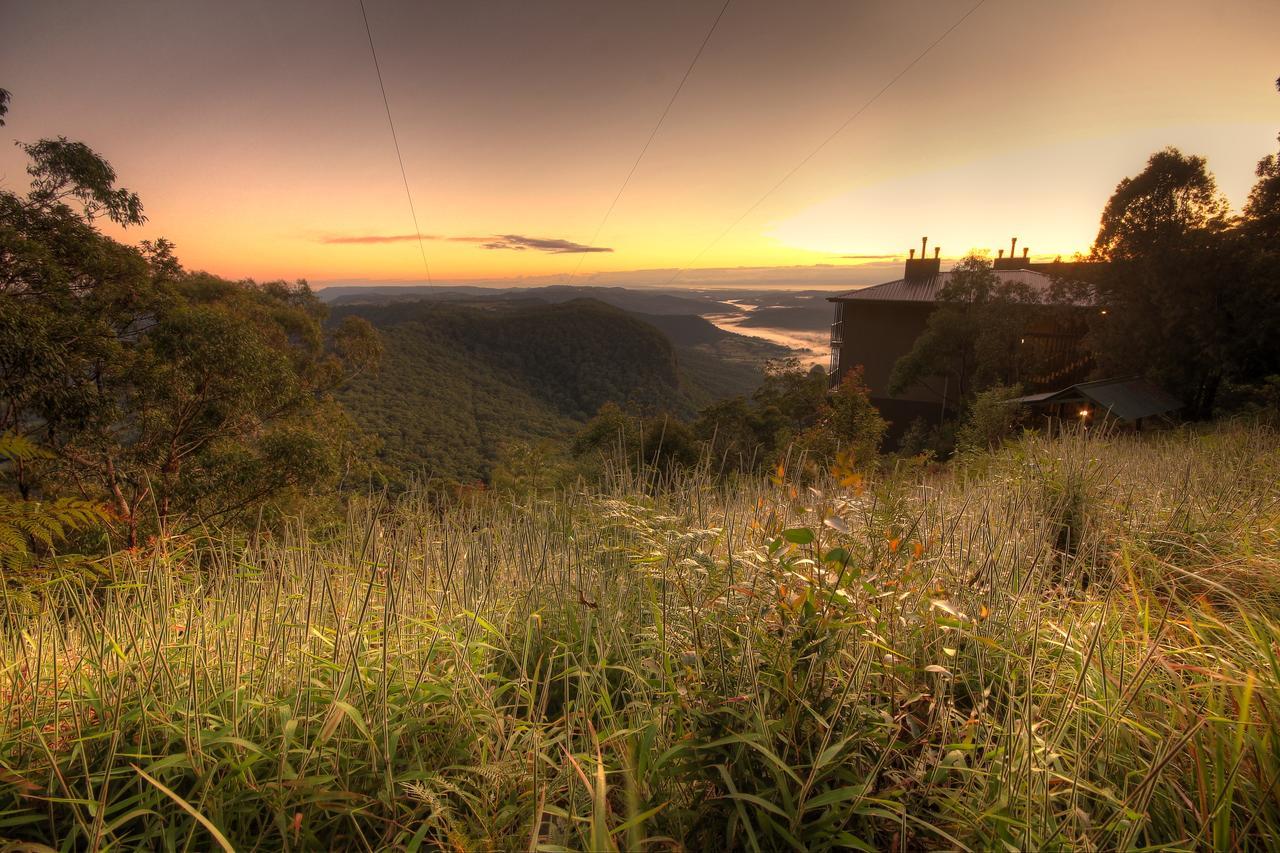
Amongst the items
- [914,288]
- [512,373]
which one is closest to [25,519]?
[914,288]

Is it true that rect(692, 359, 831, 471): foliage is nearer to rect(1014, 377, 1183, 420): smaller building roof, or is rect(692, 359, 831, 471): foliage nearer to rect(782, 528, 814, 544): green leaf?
rect(1014, 377, 1183, 420): smaller building roof

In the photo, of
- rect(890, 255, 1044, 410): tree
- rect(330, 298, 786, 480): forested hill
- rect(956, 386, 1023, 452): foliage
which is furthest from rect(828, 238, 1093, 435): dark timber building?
rect(956, 386, 1023, 452): foliage

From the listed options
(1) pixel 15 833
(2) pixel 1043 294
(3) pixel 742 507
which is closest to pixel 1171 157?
(2) pixel 1043 294

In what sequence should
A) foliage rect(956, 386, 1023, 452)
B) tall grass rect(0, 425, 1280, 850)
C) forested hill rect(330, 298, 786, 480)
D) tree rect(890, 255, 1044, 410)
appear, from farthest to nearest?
forested hill rect(330, 298, 786, 480)
tree rect(890, 255, 1044, 410)
foliage rect(956, 386, 1023, 452)
tall grass rect(0, 425, 1280, 850)

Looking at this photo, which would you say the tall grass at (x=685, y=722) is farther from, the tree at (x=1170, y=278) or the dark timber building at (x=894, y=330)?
the dark timber building at (x=894, y=330)

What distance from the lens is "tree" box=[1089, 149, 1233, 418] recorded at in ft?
43.5

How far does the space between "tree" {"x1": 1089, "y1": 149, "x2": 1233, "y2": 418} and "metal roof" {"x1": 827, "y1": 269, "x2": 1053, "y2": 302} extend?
29.9 feet

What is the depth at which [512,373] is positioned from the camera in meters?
55.7

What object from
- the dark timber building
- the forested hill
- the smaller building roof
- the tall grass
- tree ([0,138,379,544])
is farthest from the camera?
the forested hill

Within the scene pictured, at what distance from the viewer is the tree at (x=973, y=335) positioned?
1925 cm

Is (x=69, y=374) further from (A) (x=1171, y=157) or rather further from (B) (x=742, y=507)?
(A) (x=1171, y=157)

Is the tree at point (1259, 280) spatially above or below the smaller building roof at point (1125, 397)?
above

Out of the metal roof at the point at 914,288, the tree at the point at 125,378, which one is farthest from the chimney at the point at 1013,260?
the tree at the point at 125,378

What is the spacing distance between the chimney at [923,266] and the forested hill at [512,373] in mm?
8534
